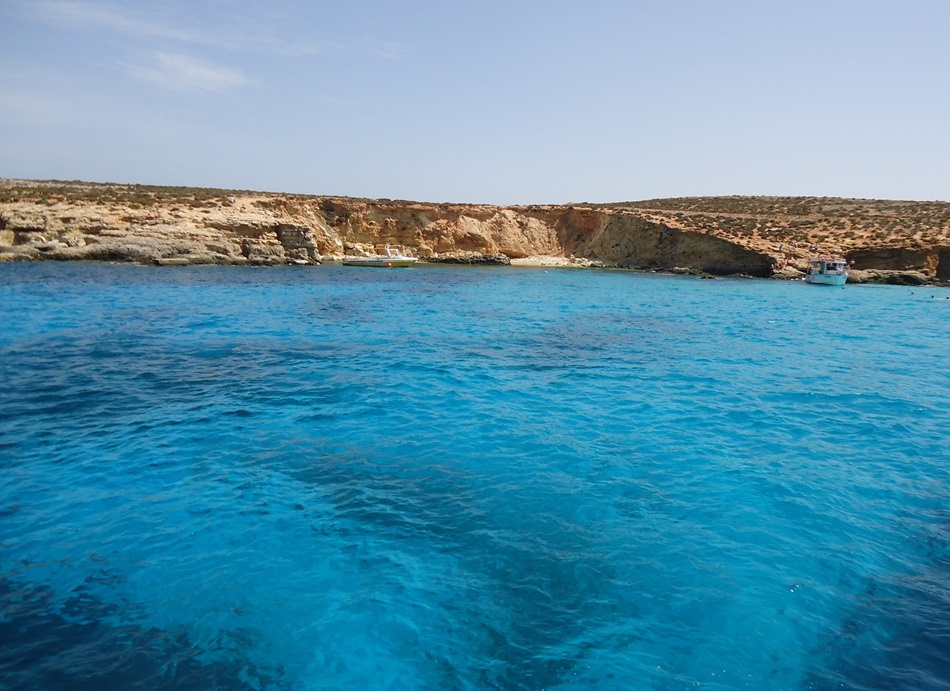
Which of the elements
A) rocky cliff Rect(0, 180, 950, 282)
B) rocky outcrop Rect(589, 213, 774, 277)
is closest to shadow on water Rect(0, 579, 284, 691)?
rocky cliff Rect(0, 180, 950, 282)

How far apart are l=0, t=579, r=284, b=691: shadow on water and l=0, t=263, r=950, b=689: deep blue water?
0.02 m

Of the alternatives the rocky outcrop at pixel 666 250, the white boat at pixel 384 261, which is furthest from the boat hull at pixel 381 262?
the rocky outcrop at pixel 666 250

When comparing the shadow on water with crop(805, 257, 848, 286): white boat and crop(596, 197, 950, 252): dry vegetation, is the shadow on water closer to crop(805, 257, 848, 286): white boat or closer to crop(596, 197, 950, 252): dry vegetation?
crop(805, 257, 848, 286): white boat

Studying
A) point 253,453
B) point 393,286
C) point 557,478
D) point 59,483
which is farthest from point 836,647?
point 393,286

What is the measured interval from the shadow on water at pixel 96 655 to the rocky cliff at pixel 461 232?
40774 mm

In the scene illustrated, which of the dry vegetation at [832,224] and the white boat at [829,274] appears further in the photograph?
the dry vegetation at [832,224]

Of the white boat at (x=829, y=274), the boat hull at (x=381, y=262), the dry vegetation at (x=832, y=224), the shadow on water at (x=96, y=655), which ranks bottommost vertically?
the shadow on water at (x=96, y=655)

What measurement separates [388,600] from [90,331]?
16728mm

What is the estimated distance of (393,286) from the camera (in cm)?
3641

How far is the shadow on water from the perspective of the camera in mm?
4625

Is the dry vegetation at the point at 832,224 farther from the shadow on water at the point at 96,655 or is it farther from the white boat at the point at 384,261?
the shadow on water at the point at 96,655

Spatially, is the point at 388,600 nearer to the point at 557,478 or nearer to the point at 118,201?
the point at 557,478

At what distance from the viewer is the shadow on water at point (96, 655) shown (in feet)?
15.2

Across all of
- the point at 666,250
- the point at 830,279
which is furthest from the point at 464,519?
the point at 666,250
